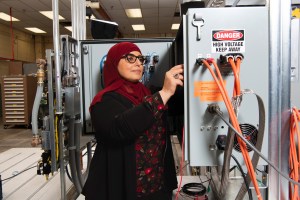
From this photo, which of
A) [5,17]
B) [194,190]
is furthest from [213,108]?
[5,17]

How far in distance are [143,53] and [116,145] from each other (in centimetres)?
63

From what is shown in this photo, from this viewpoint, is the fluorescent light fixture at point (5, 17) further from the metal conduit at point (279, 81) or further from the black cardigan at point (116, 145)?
the metal conduit at point (279, 81)

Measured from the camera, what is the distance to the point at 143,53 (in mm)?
1549

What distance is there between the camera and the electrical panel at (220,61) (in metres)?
0.88

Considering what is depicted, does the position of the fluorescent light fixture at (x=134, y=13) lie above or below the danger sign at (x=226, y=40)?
above

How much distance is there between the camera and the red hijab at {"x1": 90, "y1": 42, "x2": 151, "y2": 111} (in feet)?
3.74

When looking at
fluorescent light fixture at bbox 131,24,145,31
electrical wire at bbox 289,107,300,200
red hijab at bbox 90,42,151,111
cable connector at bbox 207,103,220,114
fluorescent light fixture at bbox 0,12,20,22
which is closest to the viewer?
electrical wire at bbox 289,107,300,200

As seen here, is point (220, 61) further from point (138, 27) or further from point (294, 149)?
point (138, 27)

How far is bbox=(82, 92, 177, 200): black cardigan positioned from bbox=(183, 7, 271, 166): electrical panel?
0.62 feet

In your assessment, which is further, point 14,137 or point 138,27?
point 138,27

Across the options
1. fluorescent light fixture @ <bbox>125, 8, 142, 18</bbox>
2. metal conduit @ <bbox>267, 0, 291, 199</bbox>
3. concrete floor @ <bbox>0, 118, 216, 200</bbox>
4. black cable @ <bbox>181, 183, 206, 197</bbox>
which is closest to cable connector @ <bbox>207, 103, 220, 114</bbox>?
metal conduit @ <bbox>267, 0, 291, 199</bbox>

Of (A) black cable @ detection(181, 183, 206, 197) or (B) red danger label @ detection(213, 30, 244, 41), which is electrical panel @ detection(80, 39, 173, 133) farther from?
(B) red danger label @ detection(213, 30, 244, 41)

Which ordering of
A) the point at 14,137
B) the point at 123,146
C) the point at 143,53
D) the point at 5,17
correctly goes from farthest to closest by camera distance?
the point at 5,17
the point at 14,137
the point at 143,53
the point at 123,146

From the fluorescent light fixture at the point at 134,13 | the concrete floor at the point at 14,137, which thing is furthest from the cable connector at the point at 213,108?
the fluorescent light fixture at the point at 134,13
